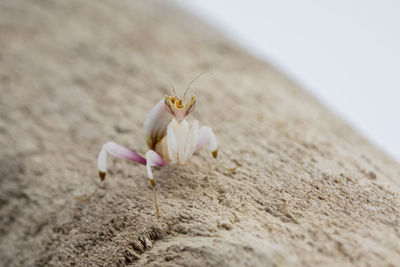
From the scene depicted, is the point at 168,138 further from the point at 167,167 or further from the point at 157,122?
the point at 167,167

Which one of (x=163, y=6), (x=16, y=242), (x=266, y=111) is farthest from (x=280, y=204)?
(x=163, y=6)

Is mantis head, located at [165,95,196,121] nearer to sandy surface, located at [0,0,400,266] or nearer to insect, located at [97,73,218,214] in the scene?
insect, located at [97,73,218,214]

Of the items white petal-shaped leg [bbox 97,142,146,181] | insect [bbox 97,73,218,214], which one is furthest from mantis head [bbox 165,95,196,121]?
white petal-shaped leg [bbox 97,142,146,181]

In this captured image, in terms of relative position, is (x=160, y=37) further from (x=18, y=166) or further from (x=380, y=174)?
(x=380, y=174)

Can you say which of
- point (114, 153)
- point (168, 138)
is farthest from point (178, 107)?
point (114, 153)

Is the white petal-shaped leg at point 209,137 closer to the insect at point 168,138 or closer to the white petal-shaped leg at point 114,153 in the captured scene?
the insect at point 168,138

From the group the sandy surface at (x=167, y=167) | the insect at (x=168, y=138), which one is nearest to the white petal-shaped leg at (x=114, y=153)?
the insect at (x=168, y=138)
